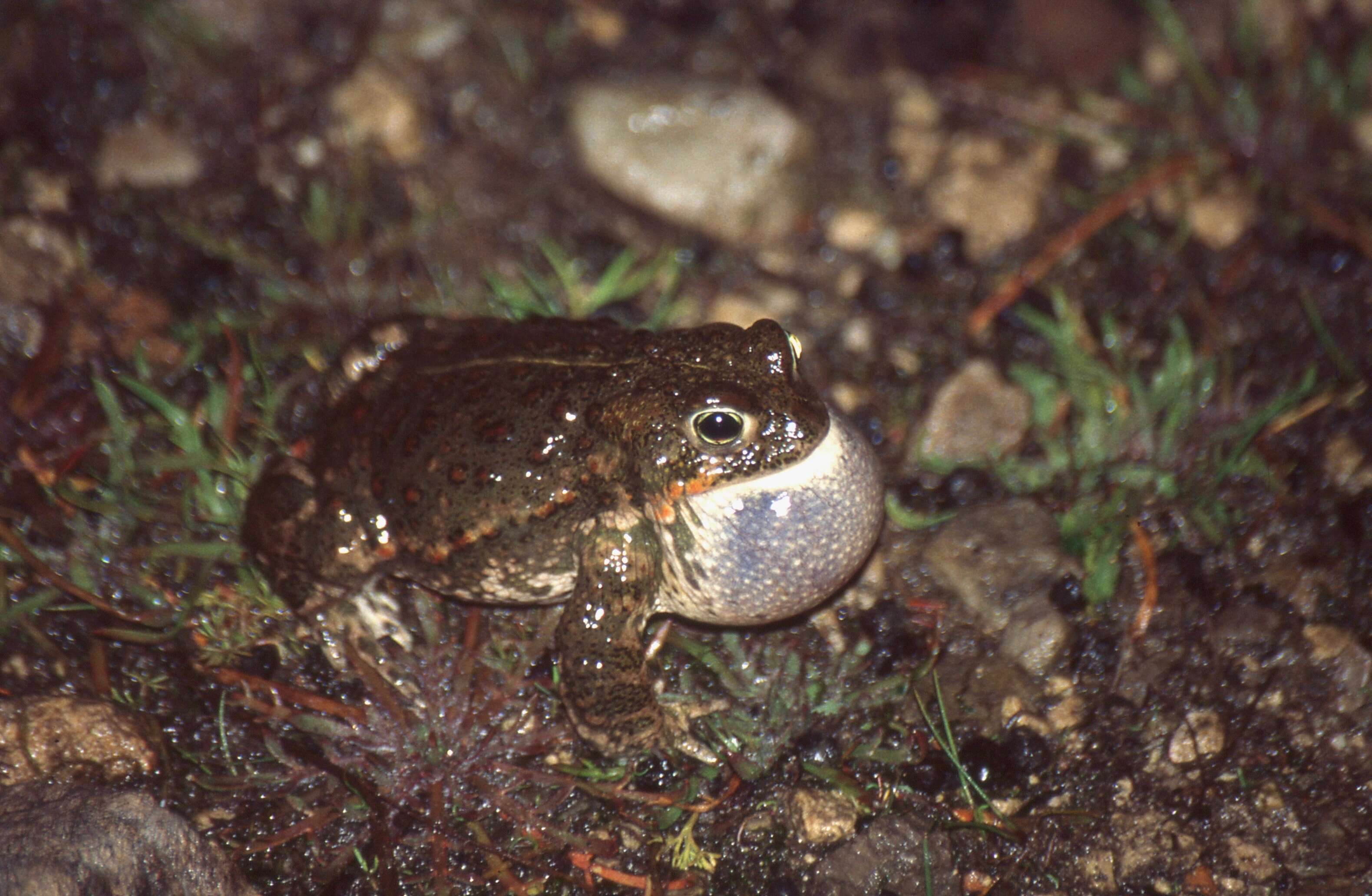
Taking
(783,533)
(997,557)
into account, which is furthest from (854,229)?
(783,533)

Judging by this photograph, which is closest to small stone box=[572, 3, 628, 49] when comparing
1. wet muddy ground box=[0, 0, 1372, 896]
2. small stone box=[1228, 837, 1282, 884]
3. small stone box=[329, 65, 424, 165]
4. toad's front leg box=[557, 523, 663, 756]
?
wet muddy ground box=[0, 0, 1372, 896]

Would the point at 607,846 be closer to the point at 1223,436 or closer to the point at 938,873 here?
the point at 938,873

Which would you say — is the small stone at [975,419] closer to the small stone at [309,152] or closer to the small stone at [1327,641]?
the small stone at [1327,641]

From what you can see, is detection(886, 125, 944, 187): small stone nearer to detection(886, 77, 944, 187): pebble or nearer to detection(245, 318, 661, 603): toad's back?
detection(886, 77, 944, 187): pebble

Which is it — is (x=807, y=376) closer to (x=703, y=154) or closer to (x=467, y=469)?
(x=703, y=154)

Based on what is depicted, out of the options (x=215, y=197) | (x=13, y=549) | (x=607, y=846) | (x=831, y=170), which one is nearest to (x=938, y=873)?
(x=607, y=846)
